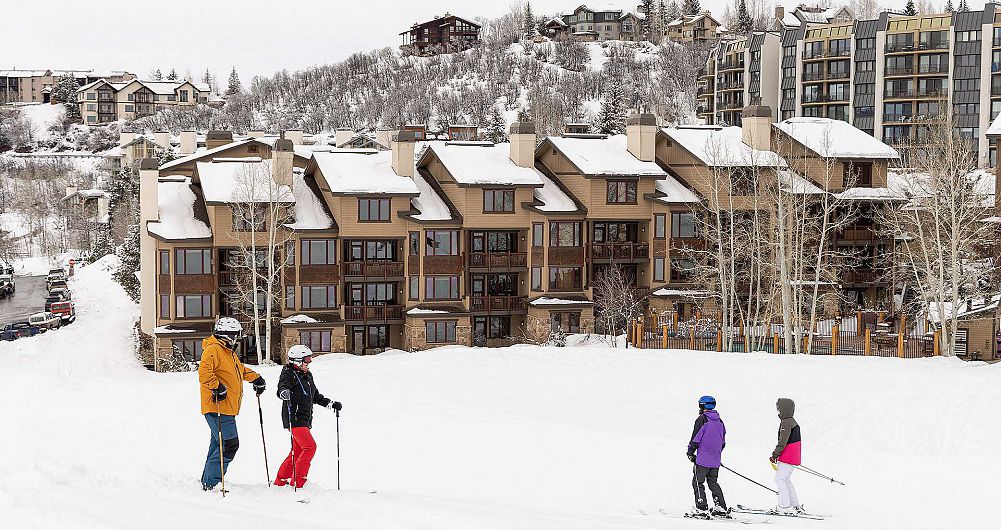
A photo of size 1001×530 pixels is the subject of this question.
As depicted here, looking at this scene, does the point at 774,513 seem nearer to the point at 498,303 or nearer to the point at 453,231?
the point at 498,303

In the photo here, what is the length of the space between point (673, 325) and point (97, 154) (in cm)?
12496

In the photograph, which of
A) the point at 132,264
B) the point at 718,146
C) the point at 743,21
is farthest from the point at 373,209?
the point at 743,21

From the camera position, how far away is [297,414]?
1237 centimetres

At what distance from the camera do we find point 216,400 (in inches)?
461

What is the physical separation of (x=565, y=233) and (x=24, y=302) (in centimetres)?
4554

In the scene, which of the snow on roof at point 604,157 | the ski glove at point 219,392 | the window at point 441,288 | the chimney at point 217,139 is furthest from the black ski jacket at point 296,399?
the chimney at point 217,139

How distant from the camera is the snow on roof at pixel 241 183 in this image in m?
39.1

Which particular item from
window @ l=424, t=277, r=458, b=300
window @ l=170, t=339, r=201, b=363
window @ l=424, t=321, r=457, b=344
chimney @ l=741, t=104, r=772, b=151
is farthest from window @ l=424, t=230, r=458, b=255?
chimney @ l=741, t=104, r=772, b=151

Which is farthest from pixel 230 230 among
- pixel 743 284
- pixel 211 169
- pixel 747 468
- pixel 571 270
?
pixel 747 468

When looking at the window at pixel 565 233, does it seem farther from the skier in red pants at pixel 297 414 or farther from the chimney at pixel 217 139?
the skier in red pants at pixel 297 414

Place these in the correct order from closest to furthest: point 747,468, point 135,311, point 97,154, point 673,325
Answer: point 747,468 < point 673,325 < point 135,311 < point 97,154

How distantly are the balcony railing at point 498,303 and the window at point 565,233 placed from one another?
9.14 feet

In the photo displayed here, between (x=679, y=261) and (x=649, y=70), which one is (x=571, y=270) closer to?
(x=679, y=261)

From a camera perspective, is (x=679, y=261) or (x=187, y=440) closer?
(x=187, y=440)
